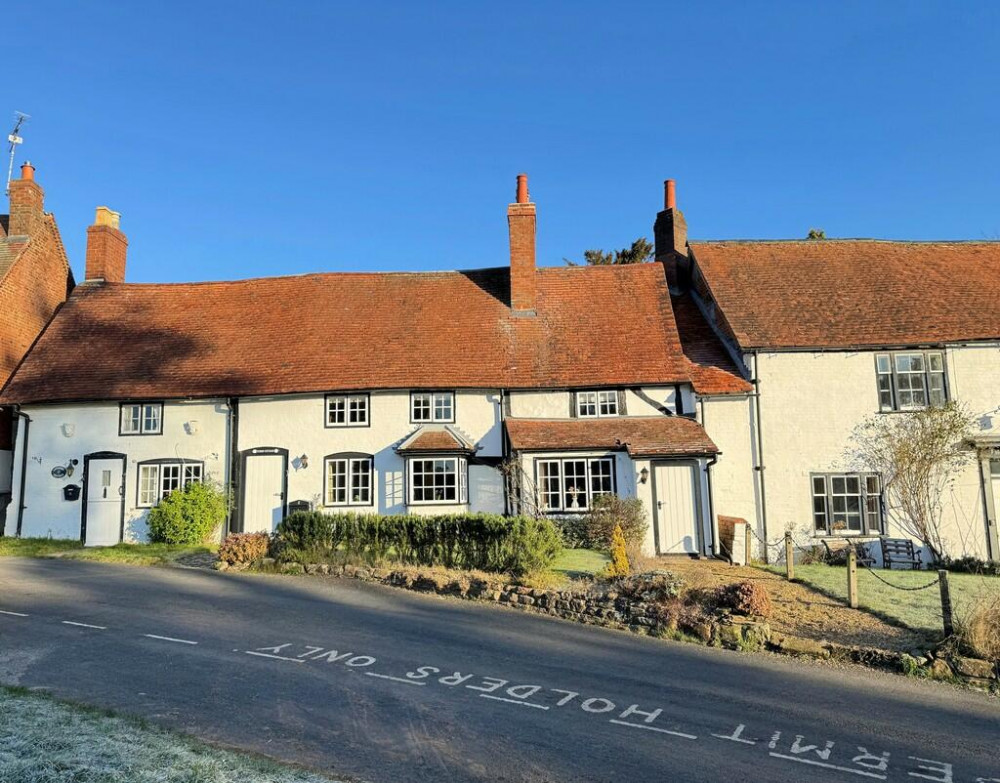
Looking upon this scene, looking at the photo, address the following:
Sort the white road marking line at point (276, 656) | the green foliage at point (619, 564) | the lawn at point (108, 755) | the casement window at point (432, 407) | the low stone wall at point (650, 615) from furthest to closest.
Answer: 1. the casement window at point (432, 407)
2. the green foliage at point (619, 564)
3. the low stone wall at point (650, 615)
4. the white road marking line at point (276, 656)
5. the lawn at point (108, 755)

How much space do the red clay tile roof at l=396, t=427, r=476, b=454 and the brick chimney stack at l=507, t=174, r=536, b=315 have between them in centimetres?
536

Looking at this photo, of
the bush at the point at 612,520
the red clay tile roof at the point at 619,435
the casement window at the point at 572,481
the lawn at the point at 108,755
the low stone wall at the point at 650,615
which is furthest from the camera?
the casement window at the point at 572,481

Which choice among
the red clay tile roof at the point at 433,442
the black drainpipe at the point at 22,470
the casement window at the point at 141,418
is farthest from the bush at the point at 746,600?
the black drainpipe at the point at 22,470

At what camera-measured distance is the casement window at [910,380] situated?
786 inches

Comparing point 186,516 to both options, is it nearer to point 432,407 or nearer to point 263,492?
point 263,492

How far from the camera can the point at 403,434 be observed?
20.6 metres

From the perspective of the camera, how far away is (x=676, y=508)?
19.2 m

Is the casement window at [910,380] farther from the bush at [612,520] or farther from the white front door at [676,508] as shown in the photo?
the bush at [612,520]

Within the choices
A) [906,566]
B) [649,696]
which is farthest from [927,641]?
[906,566]

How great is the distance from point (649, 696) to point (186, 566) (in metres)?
12.3

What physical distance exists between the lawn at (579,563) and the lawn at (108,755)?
9221 millimetres

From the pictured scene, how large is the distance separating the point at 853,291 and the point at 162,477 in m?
21.5

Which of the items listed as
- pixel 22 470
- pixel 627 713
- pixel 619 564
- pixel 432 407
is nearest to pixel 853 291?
pixel 432 407

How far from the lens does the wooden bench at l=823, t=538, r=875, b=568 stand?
18938mm
